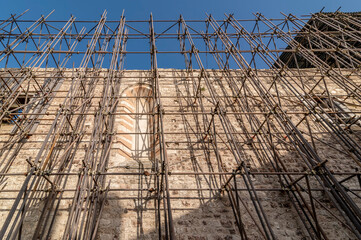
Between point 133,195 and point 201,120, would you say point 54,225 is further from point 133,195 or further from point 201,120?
point 201,120

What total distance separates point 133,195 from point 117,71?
5.12 meters

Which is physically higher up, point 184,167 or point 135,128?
point 135,128

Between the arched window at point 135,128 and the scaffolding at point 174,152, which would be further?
the arched window at point 135,128

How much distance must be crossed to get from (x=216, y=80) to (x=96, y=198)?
20.7 ft

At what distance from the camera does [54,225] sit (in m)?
4.77

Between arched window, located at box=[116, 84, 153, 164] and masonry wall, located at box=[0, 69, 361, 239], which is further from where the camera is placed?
arched window, located at box=[116, 84, 153, 164]

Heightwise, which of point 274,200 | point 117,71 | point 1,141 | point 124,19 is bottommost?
point 274,200

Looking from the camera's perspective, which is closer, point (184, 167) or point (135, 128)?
point (184, 167)

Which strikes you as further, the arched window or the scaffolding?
the arched window

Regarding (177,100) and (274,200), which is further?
(177,100)

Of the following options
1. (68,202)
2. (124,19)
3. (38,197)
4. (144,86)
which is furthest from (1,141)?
(124,19)

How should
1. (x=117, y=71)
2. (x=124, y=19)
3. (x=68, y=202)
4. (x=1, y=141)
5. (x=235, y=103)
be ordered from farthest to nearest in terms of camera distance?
(x=124, y=19) < (x=117, y=71) < (x=235, y=103) < (x=1, y=141) < (x=68, y=202)

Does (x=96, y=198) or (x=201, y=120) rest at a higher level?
(x=201, y=120)

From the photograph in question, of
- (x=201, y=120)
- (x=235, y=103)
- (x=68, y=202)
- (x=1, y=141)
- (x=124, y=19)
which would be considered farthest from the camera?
(x=124, y=19)
